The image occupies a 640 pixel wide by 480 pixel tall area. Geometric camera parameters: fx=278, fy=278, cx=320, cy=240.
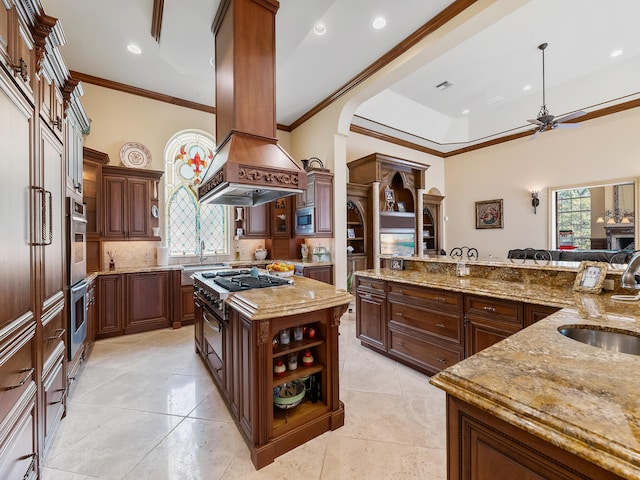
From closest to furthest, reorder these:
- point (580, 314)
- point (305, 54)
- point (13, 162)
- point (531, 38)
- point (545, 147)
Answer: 1. point (13, 162)
2. point (580, 314)
3. point (305, 54)
4. point (531, 38)
5. point (545, 147)

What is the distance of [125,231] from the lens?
13.7 ft

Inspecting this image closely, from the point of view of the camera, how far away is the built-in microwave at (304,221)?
16.5ft

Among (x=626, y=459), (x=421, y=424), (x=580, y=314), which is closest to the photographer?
(x=626, y=459)

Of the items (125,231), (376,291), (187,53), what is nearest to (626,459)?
(376,291)

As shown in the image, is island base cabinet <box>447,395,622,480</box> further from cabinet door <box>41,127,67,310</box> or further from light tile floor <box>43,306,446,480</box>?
cabinet door <box>41,127,67,310</box>

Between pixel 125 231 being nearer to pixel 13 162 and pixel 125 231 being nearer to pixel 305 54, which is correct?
pixel 13 162

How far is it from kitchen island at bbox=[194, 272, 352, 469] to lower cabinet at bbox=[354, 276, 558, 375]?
1135mm

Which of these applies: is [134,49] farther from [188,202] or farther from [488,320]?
[488,320]

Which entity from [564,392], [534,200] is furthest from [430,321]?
[534,200]

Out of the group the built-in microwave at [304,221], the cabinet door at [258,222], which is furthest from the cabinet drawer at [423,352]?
the cabinet door at [258,222]

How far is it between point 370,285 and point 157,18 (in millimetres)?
3773

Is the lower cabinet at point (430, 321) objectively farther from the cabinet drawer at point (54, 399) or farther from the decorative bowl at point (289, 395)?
the cabinet drawer at point (54, 399)

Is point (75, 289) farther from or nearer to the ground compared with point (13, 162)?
Answer: nearer to the ground

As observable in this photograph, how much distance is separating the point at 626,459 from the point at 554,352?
60cm
